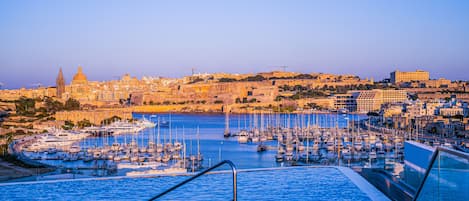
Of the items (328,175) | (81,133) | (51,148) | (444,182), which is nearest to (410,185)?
(328,175)

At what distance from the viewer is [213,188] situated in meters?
3.56

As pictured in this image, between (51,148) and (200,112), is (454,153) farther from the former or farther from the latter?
(200,112)

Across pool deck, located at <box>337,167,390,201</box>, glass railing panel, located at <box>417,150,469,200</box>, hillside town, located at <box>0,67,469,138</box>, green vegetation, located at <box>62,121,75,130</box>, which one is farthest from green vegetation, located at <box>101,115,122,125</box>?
glass railing panel, located at <box>417,150,469,200</box>

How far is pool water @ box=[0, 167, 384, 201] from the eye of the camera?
3381 mm

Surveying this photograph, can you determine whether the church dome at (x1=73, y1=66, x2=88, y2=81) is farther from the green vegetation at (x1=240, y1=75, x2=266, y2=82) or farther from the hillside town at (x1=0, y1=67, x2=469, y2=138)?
the green vegetation at (x1=240, y1=75, x2=266, y2=82)

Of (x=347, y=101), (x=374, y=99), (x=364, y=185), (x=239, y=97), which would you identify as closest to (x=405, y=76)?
(x=347, y=101)

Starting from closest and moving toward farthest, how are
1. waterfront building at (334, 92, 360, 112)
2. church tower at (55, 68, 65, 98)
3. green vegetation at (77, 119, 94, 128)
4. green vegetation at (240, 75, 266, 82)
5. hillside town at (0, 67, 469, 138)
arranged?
green vegetation at (77, 119, 94, 128) < hillside town at (0, 67, 469, 138) < waterfront building at (334, 92, 360, 112) < church tower at (55, 68, 65, 98) < green vegetation at (240, 75, 266, 82)

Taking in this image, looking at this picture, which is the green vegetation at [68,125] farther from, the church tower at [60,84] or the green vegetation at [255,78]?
the green vegetation at [255,78]

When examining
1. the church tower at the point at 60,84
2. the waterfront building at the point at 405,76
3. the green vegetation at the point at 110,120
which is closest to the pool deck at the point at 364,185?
the green vegetation at the point at 110,120

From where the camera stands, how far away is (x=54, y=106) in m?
37.0

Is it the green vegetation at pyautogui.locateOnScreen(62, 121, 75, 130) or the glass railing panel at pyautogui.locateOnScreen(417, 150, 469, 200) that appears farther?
the green vegetation at pyautogui.locateOnScreen(62, 121, 75, 130)

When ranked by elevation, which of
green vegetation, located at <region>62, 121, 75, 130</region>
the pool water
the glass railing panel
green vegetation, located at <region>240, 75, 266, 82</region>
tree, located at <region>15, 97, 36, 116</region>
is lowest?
green vegetation, located at <region>62, 121, 75, 130</region>

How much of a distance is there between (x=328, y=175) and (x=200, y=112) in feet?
160

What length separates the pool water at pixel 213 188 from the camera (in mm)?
3381
